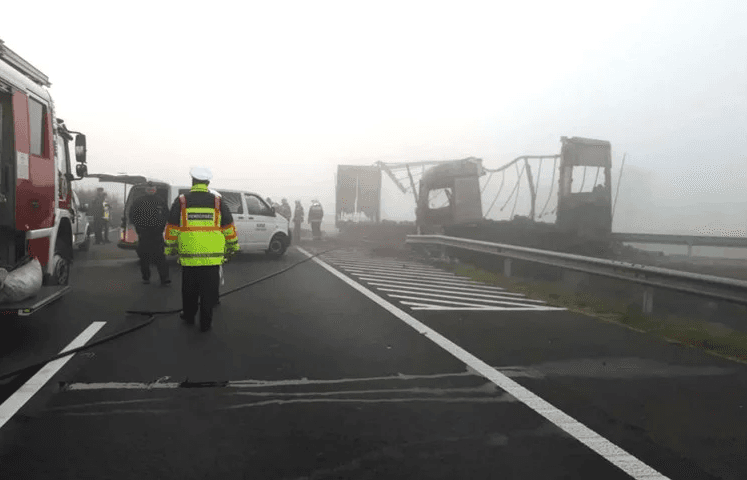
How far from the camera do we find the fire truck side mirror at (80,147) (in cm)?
1063

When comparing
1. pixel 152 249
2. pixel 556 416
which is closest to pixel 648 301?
pixel 556 416

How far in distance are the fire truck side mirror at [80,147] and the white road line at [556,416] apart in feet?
21.6

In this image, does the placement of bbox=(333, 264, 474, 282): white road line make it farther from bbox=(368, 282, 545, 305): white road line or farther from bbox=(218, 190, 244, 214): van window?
bbox=(218, 190, 244, 214): van window

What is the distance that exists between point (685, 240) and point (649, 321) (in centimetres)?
1441

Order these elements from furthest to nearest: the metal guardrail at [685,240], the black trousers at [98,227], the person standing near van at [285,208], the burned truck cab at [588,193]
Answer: the person standing near van at [285,208] < the black trousers at [98,227] < the burned truck cab at [588,193] < the metal guardrail at [685,240]

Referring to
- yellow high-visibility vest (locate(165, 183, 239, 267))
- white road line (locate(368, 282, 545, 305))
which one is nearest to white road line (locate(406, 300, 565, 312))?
white road line (locate(368, 282, 545, 305))

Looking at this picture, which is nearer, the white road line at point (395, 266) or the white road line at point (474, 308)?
the white road line at point (474, 308)

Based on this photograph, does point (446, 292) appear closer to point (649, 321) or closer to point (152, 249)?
point (649, 321)

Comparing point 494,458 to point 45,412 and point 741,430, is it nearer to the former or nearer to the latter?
point 741,430

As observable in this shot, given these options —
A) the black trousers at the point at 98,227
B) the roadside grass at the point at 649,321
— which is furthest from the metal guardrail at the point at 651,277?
the black trousers at the point at 98,227

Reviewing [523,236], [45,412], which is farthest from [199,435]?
[523,236]

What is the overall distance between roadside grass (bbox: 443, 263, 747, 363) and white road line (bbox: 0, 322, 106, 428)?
6.51 meters

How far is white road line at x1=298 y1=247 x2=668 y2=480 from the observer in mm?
3537

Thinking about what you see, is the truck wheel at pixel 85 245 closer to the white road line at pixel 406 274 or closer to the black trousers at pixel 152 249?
the black trousers at pixel 152 249
